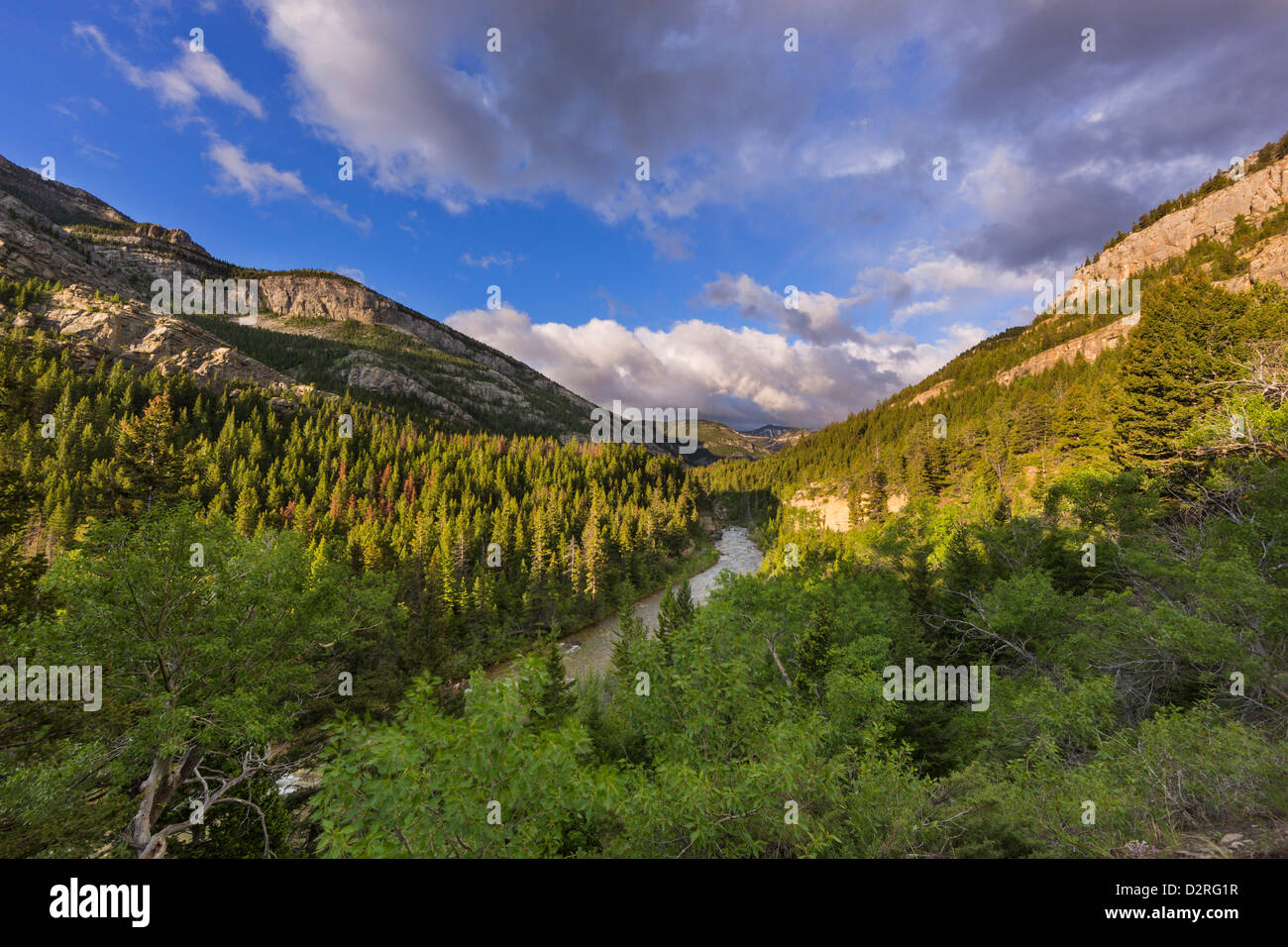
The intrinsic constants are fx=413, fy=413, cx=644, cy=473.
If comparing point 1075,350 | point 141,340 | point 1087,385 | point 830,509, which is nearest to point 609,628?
point 830,509

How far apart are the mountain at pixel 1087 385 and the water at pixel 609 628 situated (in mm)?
18035

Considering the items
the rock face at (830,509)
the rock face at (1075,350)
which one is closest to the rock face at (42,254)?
the rock face at (830,509)

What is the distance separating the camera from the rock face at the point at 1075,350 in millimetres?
83125

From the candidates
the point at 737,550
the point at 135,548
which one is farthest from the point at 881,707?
the point at 737,550

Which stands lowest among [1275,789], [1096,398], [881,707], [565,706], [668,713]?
[565,706]

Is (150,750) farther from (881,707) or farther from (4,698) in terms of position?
(881,707)

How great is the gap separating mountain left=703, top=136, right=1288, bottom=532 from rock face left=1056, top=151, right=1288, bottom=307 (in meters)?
Result: 0.38

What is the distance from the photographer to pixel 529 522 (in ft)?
231

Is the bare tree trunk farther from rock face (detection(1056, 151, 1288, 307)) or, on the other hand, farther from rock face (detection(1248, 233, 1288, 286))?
rock face (detection(1056, 151, 1288, 307))

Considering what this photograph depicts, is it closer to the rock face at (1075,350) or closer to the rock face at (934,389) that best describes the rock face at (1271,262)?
the rock face at (1075,350)

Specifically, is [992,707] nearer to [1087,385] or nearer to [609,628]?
[609,628]

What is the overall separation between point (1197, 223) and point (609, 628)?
185072mm

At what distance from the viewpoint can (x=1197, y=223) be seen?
11100cm
